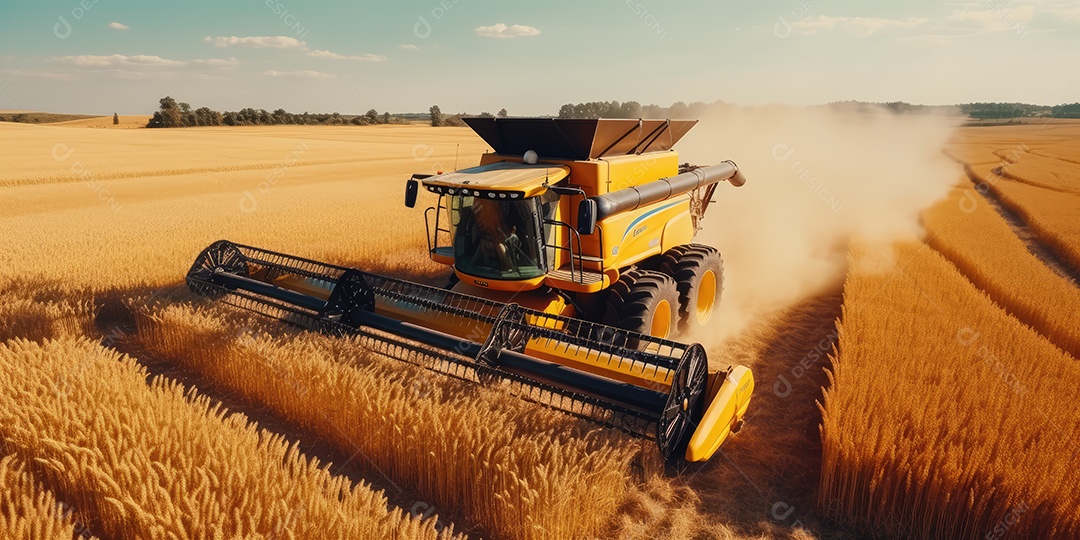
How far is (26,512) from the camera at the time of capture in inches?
97.1

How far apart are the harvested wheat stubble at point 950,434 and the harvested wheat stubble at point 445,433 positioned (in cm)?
143

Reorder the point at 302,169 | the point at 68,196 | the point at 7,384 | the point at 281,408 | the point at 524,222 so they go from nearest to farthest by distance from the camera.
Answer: the point at 7,384 < the point at 281,408 < the point at 524,222 < the point at 68,196 < the point at 302,169

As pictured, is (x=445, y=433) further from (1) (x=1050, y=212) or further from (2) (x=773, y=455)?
(1) (x=1050, y=212)

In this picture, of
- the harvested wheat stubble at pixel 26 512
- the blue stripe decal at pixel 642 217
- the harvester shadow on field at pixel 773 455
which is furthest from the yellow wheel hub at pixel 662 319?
the harvested wheat stubble at pixel 26 512

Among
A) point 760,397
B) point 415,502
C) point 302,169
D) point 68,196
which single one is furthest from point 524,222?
point 302,169

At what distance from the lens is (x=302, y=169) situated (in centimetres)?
2469

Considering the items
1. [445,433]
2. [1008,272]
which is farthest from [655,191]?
[1008,272]

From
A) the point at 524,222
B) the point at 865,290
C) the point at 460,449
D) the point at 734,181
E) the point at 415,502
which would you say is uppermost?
the point at 734,181

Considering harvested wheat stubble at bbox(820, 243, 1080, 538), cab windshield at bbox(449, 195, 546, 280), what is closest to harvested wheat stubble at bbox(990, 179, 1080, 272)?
harvested wheat stubble at bbox(820, 243, 1080, 538)

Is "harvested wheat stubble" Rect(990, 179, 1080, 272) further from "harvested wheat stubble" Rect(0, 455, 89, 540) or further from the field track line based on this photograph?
"harvested wheat stubble" Rect(0, 455, 89, 540)

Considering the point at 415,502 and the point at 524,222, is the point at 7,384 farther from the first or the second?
the point at 524,222

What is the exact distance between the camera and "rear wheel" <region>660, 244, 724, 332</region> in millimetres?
6250

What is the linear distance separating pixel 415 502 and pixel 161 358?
12.3 feet

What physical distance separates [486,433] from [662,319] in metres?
2.70
